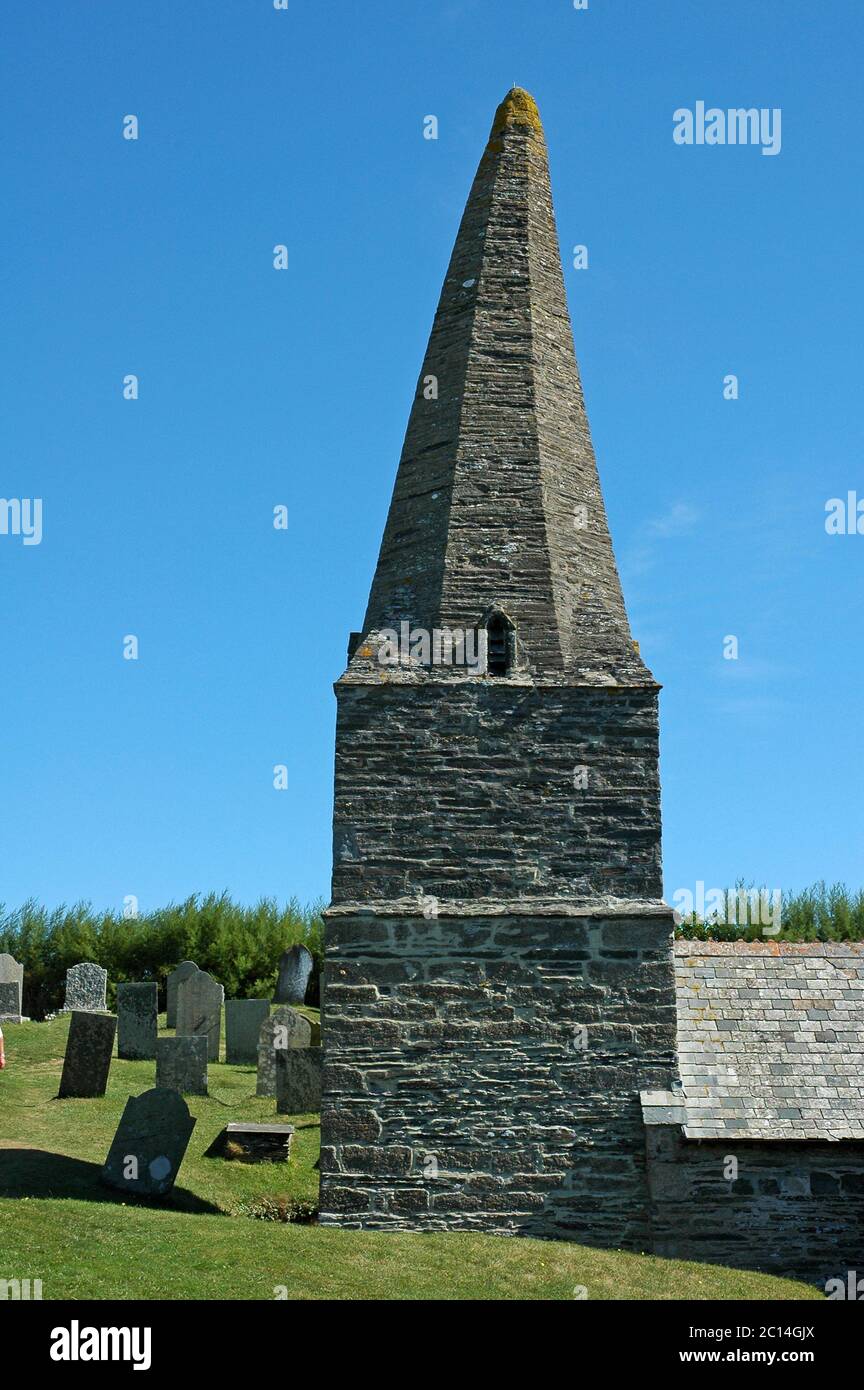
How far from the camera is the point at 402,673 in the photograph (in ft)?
47.2

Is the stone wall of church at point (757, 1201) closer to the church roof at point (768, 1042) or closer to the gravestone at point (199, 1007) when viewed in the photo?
the church roof at point (768, 1042)

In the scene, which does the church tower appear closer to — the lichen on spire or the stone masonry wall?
the stone masonry wall

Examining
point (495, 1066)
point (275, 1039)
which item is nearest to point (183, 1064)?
point (275, 1039)

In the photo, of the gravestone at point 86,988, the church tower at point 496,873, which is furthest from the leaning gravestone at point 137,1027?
the church tower at point 496,873

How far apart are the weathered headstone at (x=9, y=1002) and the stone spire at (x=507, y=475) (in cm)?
1350

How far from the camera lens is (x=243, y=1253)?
11.0m

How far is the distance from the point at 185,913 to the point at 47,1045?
12.2m

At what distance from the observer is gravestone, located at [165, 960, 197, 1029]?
80.0 feet

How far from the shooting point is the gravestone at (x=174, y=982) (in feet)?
80.0

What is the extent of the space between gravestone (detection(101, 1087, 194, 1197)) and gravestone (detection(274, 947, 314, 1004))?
15072mm

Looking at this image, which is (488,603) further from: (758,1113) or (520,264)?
(758,1113)

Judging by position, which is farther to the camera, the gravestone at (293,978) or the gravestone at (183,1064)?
the gravestone at (293,978)

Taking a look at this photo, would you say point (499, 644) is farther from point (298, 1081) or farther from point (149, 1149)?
point (298, 1081)
